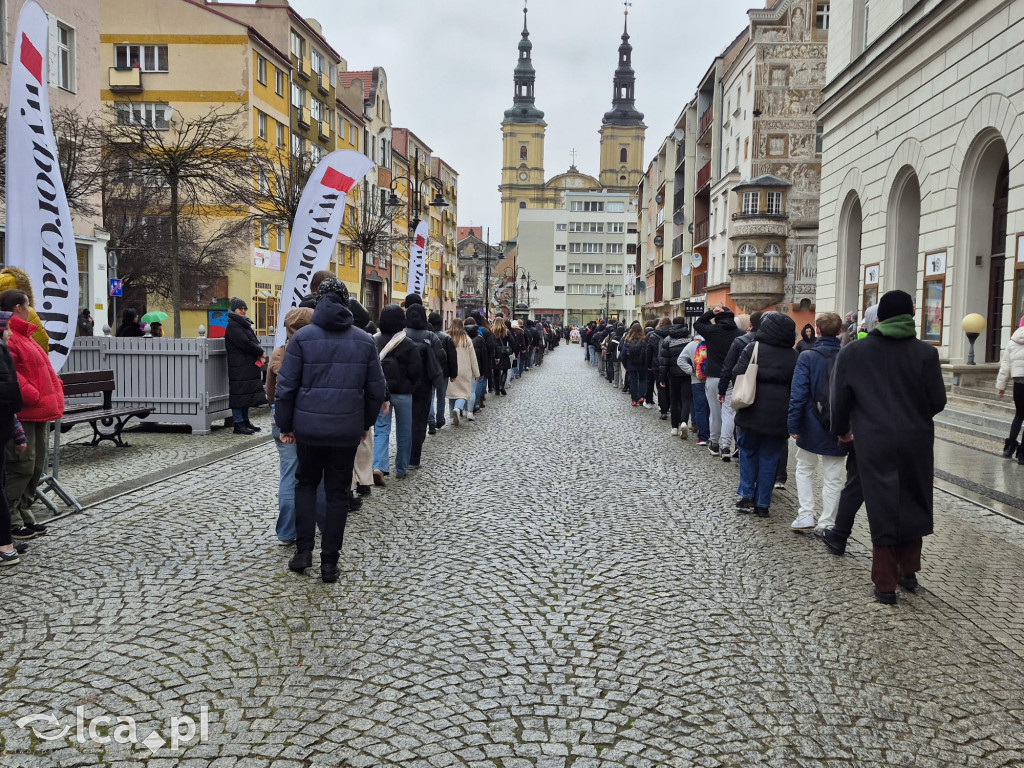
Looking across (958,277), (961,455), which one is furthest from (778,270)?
(961,455)

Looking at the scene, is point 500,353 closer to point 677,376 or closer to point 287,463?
point 677,376

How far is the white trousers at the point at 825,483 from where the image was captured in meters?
7.20

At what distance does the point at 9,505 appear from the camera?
6.39m

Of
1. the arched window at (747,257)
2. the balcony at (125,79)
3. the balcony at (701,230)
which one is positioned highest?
the balcony at (125,79)

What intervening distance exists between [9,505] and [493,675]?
396 centimetres

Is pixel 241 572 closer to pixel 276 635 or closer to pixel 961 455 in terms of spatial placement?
pixel 276 635

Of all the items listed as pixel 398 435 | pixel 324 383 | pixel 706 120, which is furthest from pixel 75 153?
pixel 706 120

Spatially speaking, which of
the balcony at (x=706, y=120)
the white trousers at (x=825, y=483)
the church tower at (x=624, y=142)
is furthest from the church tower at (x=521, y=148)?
the white trousers at (x=825, y=483)

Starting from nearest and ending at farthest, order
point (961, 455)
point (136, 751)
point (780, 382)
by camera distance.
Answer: point (136, 751), point (780, 382), point (961, 455)

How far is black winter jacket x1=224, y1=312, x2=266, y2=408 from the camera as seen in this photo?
523 inches

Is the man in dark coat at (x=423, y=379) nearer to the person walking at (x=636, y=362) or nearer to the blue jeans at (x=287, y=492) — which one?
the blue jeans at (x=287, y=492)

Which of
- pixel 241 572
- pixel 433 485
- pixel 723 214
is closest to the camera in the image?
pixel 241 572

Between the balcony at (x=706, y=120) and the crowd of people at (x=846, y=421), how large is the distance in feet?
145

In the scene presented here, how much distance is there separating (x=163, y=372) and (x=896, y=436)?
10350 millimetres
